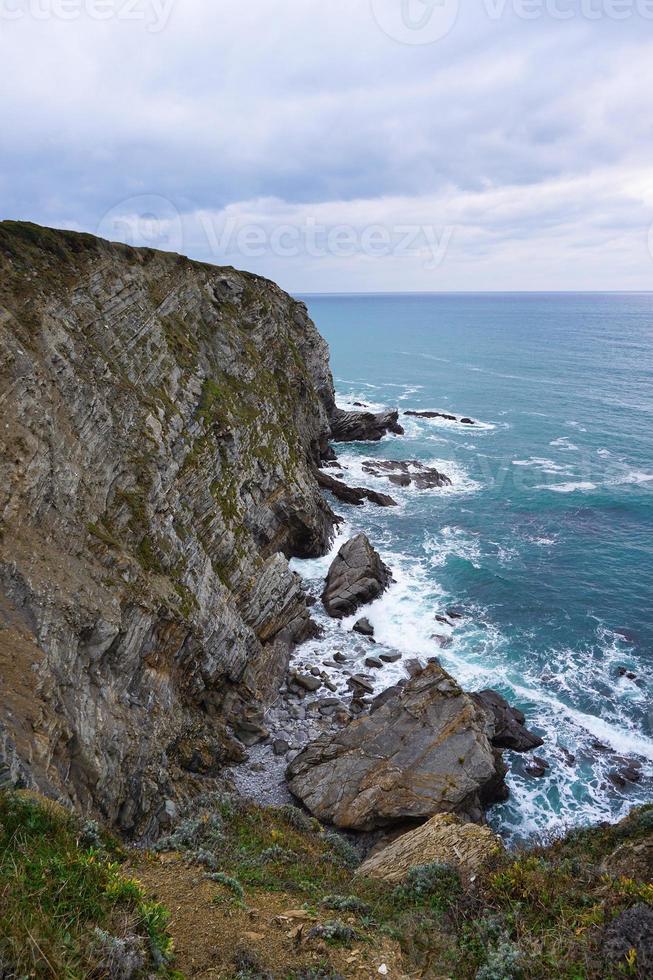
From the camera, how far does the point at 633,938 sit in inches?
374

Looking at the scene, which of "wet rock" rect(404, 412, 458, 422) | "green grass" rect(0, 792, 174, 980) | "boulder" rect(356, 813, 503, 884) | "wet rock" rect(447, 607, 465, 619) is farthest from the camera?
"wet rock" rect(404, 412, 458, 422)

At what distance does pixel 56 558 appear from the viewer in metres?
21.3

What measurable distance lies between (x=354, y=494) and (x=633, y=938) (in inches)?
1961

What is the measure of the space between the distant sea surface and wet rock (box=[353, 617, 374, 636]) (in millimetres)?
Result: 780

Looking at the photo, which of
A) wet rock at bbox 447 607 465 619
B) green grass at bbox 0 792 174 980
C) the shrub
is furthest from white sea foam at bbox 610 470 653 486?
green grass at bbox 0 792 174 980

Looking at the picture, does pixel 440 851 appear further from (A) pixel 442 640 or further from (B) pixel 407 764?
(A) pixel 442 640

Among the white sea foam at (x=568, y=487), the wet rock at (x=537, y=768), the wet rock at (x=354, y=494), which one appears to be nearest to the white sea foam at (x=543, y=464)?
the white sea foam at (x=568, y=487)

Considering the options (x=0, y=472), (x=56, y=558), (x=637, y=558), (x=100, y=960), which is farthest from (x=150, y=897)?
(x=637, y=558)

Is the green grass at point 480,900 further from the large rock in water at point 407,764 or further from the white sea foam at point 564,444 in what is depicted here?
the white sea foam at point 564,444

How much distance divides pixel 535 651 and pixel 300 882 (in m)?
26.8

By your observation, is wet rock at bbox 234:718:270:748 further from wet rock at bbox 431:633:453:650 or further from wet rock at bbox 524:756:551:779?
wet rock at bbox 524:756:551:779

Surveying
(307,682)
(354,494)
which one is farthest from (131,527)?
(354,494)

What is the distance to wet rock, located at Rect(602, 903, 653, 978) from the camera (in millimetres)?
9008

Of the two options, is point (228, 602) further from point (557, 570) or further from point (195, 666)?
point (557, 570)
